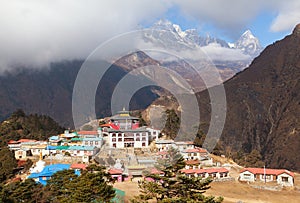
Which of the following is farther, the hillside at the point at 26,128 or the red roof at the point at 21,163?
the hillside at the point at 26,128

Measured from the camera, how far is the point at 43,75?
158125 mm

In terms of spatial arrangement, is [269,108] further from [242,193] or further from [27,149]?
[27,149]

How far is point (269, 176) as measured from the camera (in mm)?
32844

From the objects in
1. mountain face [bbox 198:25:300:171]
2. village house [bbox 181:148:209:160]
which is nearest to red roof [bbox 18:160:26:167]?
village house [bbox 181:148:209:160]

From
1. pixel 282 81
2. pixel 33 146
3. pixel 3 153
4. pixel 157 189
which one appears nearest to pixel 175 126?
pixel 33 146

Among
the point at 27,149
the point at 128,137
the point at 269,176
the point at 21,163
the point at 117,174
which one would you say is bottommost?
the point at 269,176

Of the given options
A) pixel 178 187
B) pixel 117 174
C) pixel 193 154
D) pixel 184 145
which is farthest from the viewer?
pixel 184 145

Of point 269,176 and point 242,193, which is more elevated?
point 269,176

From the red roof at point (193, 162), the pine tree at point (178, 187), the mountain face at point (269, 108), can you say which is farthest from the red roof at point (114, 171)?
the mountain face at point (269, 108)

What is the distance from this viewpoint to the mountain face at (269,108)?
256 ft

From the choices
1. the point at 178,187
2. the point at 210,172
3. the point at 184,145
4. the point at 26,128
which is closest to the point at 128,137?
the point at 184,145

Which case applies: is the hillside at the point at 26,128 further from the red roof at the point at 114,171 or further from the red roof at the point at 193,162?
the red roof at the point at 193,162

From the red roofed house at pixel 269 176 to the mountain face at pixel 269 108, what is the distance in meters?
37.7

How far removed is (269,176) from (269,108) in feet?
231
